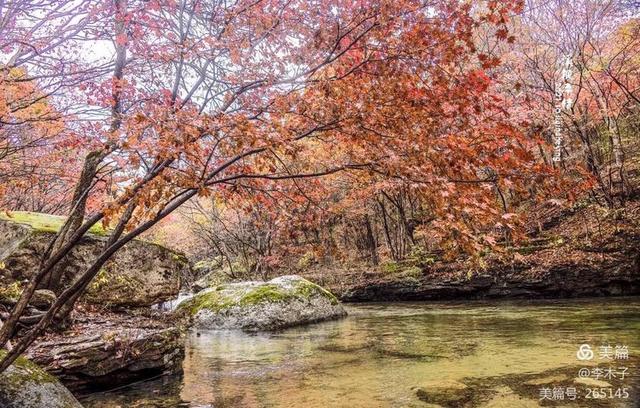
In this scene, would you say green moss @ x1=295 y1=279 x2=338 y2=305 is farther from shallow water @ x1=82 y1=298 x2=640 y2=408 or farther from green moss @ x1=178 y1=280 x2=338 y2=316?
shallow water @ x1=82 y1=298 x2=640 y2=408

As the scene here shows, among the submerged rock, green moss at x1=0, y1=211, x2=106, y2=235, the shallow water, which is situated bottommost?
the submerged rock

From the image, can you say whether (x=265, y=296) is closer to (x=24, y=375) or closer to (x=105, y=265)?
(x=105, y=265)

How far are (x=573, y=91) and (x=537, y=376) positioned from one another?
54.1ft

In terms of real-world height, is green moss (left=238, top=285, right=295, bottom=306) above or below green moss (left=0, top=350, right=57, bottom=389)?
above

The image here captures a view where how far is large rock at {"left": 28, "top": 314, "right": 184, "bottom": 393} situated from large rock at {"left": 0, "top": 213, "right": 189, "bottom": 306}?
1.51 metres

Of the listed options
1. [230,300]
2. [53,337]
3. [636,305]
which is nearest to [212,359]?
[53,337]

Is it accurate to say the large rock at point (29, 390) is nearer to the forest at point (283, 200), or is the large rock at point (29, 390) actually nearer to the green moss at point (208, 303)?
the forest at point (283, 200)

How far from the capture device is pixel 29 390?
173 inches

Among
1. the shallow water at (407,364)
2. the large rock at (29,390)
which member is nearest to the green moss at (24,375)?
the large rock at (29,390)

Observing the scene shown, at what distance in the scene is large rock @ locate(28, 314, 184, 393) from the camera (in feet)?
19.8

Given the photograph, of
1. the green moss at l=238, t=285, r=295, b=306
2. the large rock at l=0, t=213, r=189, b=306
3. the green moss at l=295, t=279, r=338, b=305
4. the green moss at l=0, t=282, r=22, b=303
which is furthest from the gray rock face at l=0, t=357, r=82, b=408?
the green moss at l=295, t=279, r=338, b=305

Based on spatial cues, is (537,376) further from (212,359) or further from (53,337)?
(53,337)

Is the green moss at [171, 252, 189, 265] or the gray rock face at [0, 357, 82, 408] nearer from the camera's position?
the gray rock face at [0, 357, 82, 408]

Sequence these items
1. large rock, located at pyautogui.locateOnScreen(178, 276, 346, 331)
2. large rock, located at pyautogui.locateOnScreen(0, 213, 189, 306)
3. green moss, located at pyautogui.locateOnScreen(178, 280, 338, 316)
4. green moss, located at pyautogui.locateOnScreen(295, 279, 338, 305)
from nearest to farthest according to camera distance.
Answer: large rock, located at pyautogui.locateOnScreen(0, 213, 189, 306) → large rock, located at pyautogui.locateOnScreen(178, 276, 346, 331) → green moss, located at pyautogui.locateOnScreen(178, 280, 338, 316) → green moss, located at pyautogui.locateOnScreen(295, 279, 338, 305)
